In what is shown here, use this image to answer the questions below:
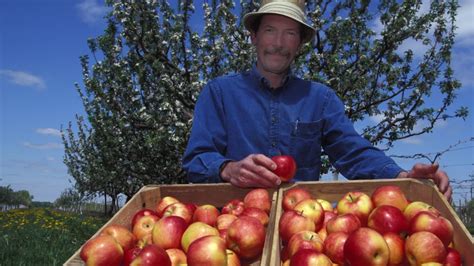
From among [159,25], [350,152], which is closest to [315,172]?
[350,152]

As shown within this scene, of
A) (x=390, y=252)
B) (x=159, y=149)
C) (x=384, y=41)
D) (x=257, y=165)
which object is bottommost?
(x=390, y=252)

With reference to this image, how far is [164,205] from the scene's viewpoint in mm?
2996

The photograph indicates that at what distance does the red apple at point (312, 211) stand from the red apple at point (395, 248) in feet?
1.38

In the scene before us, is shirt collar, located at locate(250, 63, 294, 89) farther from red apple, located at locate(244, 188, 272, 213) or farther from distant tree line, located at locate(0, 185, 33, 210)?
distant tree line, located at locate(0, 185, 33, 210)

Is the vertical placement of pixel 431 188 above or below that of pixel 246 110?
below

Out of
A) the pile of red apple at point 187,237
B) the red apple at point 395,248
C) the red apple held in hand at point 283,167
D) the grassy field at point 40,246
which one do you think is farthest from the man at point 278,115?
the grassy field at point 40,246

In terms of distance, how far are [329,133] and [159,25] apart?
8766 millimetres

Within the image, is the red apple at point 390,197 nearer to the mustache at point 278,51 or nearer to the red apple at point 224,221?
the red apple at point 224,221

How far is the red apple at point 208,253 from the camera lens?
6.89 ft

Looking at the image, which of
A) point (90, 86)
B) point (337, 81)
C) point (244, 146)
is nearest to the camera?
point (244, 146)

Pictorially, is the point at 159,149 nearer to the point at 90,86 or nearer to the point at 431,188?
the point at 90,86

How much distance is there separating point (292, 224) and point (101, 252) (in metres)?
0.96

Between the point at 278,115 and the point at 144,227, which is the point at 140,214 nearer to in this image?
the point at 144,227

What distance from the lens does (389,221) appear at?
7.74ft
